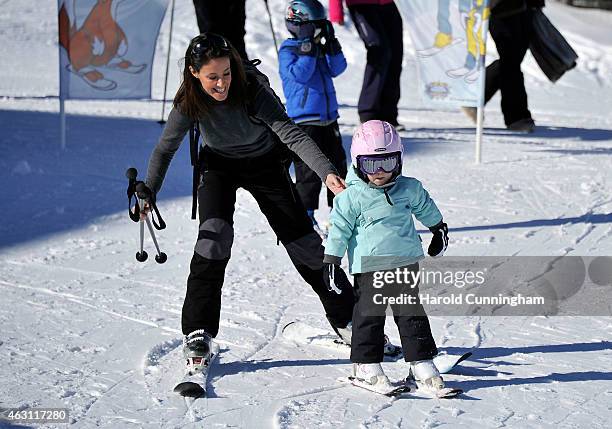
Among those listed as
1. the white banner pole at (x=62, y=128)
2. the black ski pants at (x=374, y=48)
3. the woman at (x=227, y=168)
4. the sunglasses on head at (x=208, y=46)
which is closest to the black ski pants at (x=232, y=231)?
the woman at (x=227, y=168)

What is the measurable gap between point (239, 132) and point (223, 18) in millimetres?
6045

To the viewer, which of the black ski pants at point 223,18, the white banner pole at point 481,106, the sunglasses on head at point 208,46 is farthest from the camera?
the black ski pants at point 223,18

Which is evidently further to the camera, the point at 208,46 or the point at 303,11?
the point at 303,11

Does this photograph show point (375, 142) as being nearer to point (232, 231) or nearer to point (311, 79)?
point (232, 231)

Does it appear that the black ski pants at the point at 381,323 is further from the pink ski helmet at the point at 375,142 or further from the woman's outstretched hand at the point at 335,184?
the pink ski helmet at the point at 375,142

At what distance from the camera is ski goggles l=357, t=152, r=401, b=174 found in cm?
427

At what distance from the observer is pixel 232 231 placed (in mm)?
4766

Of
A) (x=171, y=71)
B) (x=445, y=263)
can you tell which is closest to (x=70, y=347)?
(x=445, y=263)

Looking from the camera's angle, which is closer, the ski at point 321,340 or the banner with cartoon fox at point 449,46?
the ski at point 321,340

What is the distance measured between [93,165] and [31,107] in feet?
10.1

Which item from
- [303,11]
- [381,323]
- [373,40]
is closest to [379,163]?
[381,323]

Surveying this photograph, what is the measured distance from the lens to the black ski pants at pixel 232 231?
4.67 metres

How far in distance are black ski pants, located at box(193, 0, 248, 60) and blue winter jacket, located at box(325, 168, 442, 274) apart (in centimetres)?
613

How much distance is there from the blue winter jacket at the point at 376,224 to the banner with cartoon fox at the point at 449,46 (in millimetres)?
4763
